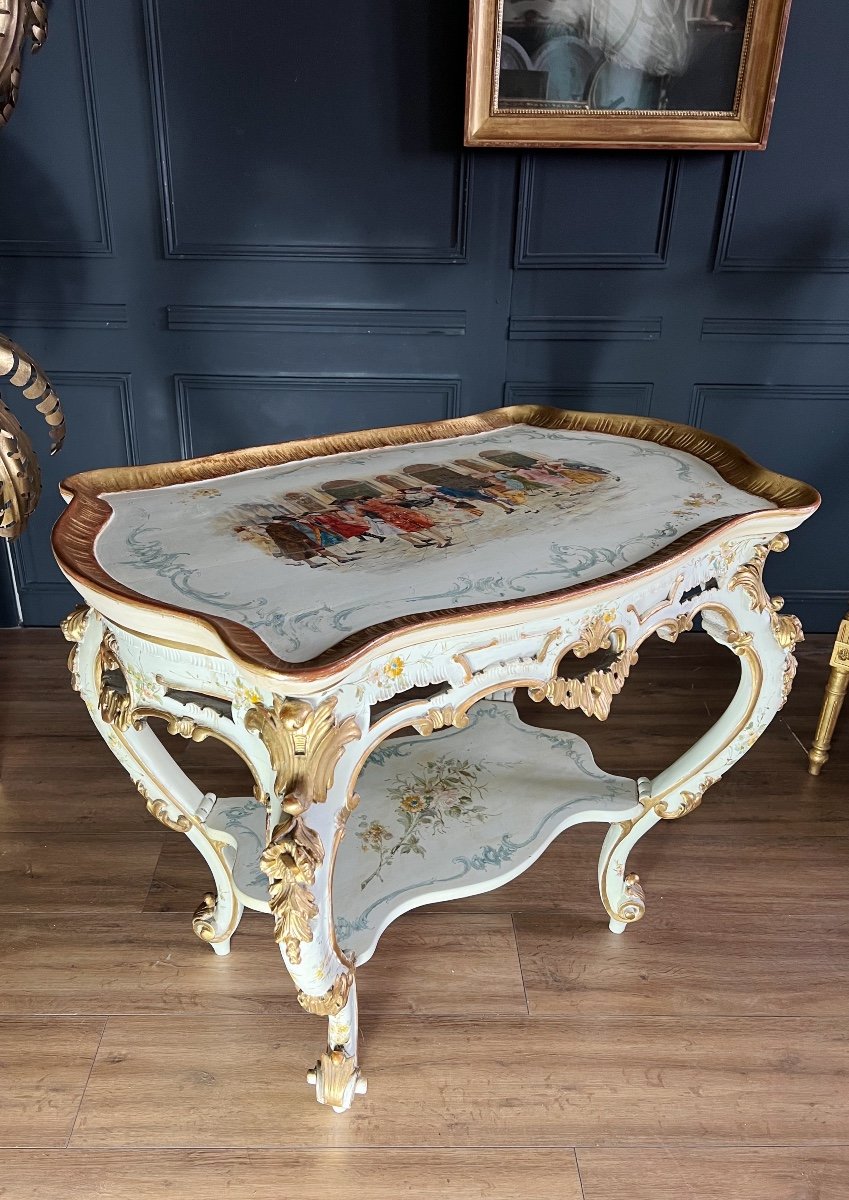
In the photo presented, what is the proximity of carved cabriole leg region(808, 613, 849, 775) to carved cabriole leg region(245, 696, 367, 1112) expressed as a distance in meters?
1.73

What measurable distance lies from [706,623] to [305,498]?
2.75 ft

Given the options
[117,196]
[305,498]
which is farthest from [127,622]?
[117,196]

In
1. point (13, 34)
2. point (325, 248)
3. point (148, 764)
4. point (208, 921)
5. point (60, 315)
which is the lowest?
point (208, 921)

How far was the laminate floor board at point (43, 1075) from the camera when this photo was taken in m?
1.50

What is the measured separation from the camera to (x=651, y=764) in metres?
2.51

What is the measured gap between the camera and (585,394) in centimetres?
302

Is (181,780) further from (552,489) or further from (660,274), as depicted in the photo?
(660,274)

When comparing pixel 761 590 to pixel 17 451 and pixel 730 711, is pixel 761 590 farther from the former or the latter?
pixel 17 451

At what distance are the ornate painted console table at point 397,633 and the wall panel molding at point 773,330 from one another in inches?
43.0

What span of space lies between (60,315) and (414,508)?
1.91 m

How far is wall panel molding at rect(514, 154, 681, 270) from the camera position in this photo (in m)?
2.74

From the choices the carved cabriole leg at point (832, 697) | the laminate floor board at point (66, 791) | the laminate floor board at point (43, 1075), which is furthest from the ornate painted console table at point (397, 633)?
the carved cabriole leg at point (832, 697)

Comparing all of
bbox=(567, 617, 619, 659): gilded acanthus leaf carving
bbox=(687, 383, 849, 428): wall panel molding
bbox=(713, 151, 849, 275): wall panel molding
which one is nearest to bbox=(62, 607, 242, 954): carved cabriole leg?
bbox=(567, 617, 619, 659): gilded acanthus leaf carving

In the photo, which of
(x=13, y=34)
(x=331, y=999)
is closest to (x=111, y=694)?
(x=331, y=999)
